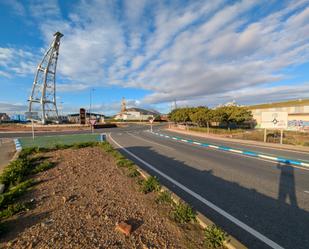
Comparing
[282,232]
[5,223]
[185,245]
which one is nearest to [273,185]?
[282,232]

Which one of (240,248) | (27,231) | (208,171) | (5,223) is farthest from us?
(208,171)

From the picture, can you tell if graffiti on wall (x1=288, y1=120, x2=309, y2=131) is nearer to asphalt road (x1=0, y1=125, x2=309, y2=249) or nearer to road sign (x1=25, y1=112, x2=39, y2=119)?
asphalt road (x1=0, y1=125, x2=309, y2=249)

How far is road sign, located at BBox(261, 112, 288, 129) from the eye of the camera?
18531 millimetres

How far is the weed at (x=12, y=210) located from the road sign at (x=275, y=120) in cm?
2098

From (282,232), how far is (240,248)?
4.51 feet

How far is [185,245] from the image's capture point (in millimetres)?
2637

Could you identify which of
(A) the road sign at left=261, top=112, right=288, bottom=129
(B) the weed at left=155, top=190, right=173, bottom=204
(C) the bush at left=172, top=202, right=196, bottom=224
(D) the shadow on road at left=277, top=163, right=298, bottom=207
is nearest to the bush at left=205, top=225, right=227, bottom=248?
(C) the bush at left=172, top=202, right=196, bottom=224

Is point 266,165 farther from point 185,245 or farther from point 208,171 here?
point 185,245

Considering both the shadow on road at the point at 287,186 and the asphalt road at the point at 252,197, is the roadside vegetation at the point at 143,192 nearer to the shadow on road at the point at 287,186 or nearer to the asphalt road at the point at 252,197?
the asphalt road at the point at 252,197

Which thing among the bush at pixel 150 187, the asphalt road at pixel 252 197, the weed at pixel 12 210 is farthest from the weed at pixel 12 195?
the asphalt road at pixel 252 197

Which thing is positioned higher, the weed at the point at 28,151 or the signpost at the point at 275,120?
the signpost at the point at 275,120

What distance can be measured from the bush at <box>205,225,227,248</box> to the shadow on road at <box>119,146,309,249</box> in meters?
0.66

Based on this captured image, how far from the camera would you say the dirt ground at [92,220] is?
2697mm

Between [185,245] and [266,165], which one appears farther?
[266,165]
